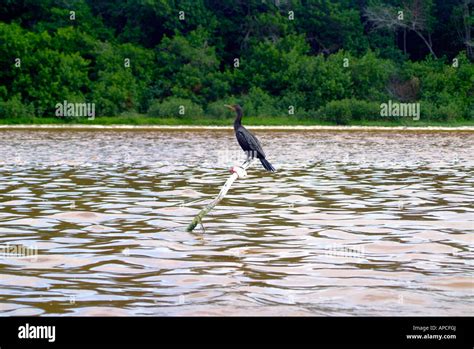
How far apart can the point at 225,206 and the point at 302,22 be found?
41.1 metres

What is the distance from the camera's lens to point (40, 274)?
32.0ft

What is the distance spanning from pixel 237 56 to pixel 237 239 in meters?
43.9

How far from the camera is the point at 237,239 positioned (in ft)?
39.4

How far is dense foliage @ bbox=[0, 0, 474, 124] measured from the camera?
46.8 metres

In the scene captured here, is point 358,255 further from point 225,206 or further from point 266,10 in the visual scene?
point 266,10

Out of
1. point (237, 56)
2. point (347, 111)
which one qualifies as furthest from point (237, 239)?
point (237, 56)

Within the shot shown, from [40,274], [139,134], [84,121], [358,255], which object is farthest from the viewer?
[84,121]

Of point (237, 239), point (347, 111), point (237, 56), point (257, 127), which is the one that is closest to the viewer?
point (237, 239)

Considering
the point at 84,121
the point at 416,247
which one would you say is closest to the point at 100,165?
the point at 416,247

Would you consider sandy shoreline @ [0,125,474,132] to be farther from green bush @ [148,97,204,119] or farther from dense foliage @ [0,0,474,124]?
green bush @ [148,97,204,119]
